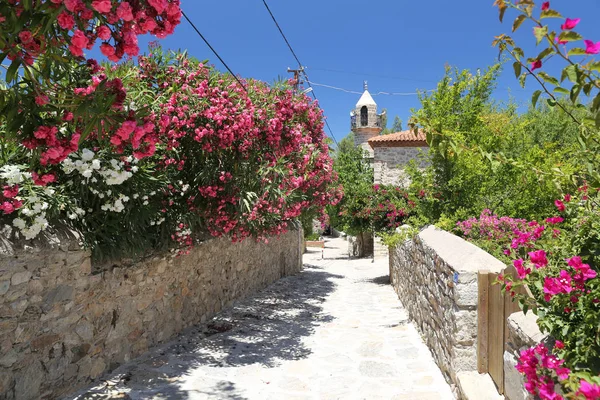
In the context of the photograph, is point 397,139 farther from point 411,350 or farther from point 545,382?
point 545,382

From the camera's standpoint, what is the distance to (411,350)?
5.82 meters

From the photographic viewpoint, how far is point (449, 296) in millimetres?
4430

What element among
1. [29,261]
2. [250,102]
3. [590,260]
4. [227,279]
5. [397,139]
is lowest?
[227,279]

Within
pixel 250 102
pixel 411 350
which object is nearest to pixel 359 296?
pixel 411 350

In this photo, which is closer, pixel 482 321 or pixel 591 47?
pixel 591 47

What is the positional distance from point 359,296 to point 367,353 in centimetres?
541

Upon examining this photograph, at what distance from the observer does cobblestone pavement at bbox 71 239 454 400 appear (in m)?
4.53

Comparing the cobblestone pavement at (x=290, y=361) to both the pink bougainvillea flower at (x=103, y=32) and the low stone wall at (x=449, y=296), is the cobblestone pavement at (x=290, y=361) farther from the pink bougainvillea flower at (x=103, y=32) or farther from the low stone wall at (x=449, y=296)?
the pink bougainvillea flower at (x=103, y=32)

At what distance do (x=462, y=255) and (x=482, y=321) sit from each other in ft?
2.63

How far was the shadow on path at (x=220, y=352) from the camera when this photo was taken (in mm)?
4566

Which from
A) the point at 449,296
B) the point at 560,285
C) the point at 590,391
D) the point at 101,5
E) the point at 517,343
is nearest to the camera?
the point at 590,391

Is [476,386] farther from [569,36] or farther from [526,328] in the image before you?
[569,36]

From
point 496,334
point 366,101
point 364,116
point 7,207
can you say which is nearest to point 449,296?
point 496,334

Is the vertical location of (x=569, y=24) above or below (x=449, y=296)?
above
